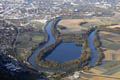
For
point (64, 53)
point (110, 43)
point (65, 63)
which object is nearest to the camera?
point (65, 63)

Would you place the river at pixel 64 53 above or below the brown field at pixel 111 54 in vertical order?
above

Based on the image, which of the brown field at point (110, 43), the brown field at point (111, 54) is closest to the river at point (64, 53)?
the brown field at point (111, 54)

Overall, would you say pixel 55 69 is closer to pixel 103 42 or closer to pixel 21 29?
pixel 103 42

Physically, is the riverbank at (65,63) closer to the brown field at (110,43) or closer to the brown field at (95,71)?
the brown field at (95,71)

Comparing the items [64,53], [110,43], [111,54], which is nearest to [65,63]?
[64,53]

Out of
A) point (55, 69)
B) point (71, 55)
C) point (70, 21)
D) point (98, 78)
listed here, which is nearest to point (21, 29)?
point (70, 21)

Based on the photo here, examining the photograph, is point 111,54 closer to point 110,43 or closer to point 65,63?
point 110,43

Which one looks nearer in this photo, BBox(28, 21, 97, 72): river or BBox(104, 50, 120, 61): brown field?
BBox(28, 21, 97, 72): river

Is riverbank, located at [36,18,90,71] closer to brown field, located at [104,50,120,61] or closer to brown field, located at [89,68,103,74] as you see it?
brown field, located at [89,68,103,74]

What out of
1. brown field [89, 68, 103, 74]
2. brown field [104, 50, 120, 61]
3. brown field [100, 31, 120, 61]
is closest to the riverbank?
brown field [89, 68, 103, 74]

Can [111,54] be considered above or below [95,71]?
above

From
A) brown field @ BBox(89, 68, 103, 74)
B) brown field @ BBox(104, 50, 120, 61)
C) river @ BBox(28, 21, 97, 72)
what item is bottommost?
brown field @ BBox(89, 68, 103, 74)

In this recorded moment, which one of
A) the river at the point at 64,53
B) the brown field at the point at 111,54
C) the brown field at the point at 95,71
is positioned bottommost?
the brown field at the point at 95,71
